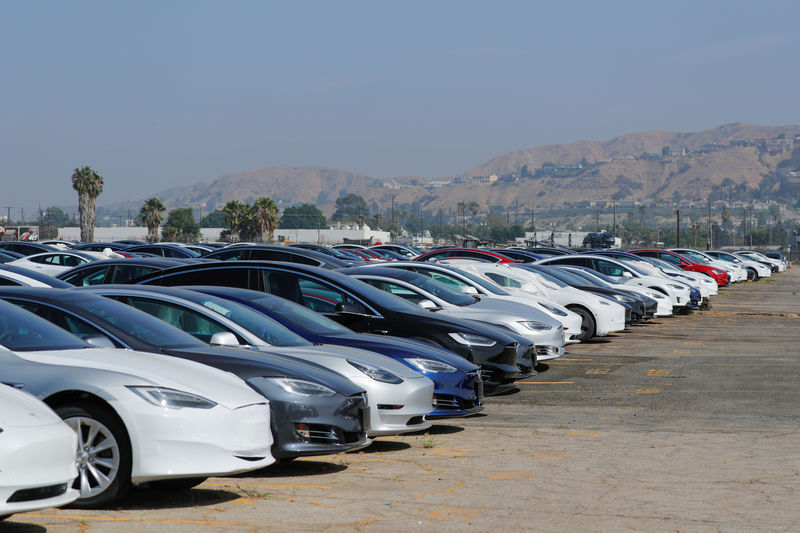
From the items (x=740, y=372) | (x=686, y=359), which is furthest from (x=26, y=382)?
(x=686, y=359)

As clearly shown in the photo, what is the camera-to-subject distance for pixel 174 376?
6.70 metres

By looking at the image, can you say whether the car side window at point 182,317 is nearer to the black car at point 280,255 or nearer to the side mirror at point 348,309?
the side mirror at point 348,309

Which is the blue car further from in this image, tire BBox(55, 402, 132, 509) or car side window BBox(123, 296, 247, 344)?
tire BBox(55, 402, 132, 509)

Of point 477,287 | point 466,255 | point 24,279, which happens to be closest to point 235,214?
point 466,255

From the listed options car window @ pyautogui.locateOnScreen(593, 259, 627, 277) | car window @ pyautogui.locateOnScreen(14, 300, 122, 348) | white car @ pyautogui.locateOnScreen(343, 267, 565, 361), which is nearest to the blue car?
car window @ pyautogui.locateOnScreen(14, 300, 122, 348)

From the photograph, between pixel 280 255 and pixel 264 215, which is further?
pixel 264 215

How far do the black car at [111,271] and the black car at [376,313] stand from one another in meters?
3.64

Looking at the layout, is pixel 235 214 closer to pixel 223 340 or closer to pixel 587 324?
pixel 587 324

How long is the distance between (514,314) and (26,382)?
9.16 meters

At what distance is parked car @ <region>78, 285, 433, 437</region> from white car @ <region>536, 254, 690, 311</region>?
17.9 m

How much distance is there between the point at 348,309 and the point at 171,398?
201 inches

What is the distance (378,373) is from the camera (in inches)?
351

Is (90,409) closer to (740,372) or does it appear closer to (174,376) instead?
(174,376)

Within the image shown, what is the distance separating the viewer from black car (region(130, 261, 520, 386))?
11492 millimetres
